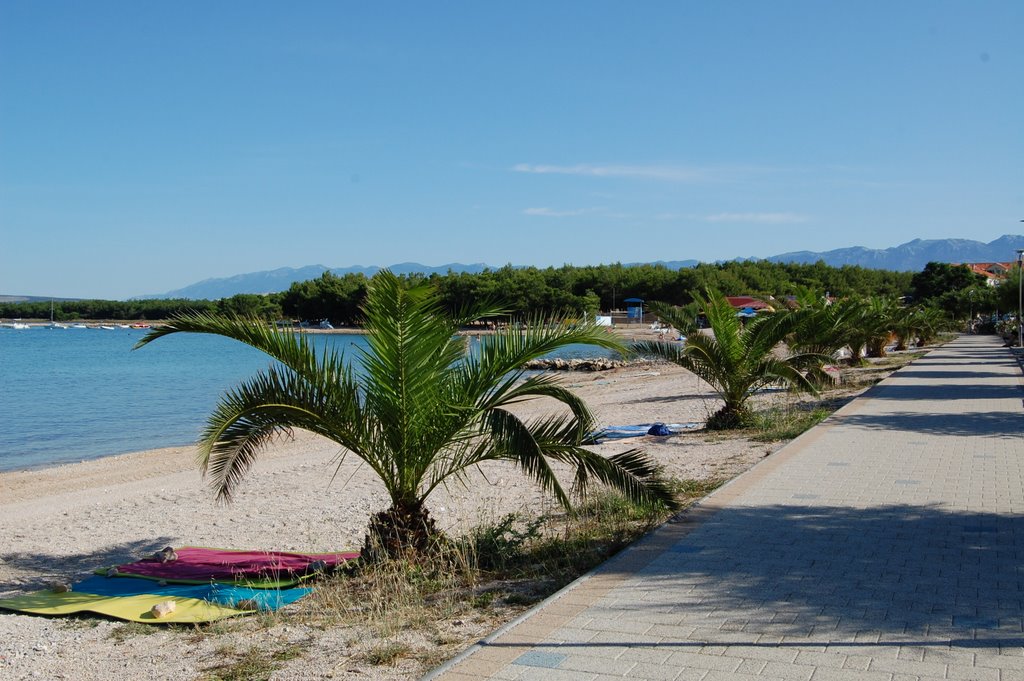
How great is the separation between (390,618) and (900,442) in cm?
822

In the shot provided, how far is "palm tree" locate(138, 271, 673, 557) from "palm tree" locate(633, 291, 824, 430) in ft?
22.8

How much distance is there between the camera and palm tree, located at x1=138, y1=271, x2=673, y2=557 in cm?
637

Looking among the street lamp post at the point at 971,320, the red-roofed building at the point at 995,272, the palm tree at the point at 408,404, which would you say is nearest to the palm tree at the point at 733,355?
the palm tree at the point at 408,404

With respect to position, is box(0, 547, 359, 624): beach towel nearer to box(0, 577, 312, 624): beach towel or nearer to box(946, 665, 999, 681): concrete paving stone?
box(0, 577, 312, 624): beach towel

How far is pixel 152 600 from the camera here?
20.1ft

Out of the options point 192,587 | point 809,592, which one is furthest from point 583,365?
point 809,592

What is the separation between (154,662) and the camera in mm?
4812

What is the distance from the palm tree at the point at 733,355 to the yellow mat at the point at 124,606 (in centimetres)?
858

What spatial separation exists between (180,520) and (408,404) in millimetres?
4722

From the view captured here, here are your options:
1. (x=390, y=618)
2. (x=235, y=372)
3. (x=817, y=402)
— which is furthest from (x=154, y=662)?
(x=235, y=372)

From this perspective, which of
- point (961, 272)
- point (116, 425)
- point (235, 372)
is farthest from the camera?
point (961, 272)

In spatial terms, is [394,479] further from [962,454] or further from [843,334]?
[843,334]

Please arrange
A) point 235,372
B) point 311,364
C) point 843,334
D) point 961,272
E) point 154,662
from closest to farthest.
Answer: point 154,662, point 311,364, point 843,334, point 235,372, point 961,272

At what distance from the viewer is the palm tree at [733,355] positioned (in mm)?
13648
